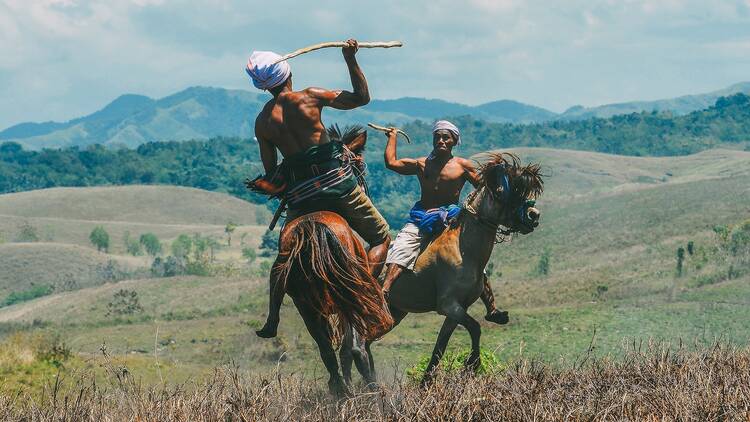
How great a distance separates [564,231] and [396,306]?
6657 cm

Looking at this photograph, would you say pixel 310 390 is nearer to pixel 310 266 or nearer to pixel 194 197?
pixel 310 266

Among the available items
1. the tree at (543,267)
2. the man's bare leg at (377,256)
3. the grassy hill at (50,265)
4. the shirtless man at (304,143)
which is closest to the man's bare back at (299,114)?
the shirtless man at (304,143)

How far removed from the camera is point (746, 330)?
19.8 m

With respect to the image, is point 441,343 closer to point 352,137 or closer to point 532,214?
point 532,214

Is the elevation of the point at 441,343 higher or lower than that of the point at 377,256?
lower

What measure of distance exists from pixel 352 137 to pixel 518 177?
59.2 inches

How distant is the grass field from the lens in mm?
21109

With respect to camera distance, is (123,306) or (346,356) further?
(123,306)

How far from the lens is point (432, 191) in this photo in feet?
30.3

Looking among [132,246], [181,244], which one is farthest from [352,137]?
[132,246]

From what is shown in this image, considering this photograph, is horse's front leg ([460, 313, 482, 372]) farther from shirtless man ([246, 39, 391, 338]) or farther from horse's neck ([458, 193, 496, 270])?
shirtless man ([246, 39, 391, 338])

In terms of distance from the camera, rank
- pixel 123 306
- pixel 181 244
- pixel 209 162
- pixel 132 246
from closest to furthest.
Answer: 1. pixel 123 306
2. pixel 181 244
3. pixel 132 246
4. pixel 209 162

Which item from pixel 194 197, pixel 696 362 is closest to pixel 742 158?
pixel 194 197

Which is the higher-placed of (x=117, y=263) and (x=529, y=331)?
(x=529, y=331)
